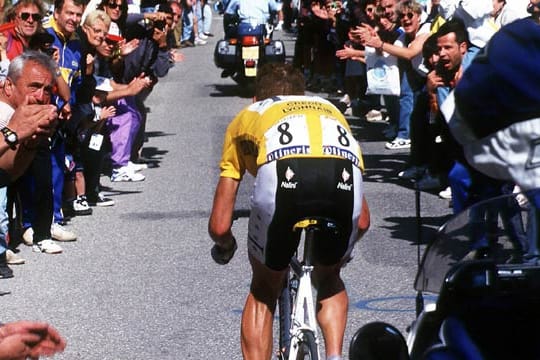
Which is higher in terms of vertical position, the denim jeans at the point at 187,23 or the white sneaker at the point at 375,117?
the white sneaker at the point at 375,117

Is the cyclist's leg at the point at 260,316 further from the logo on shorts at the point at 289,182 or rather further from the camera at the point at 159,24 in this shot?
the camera at the point at 159,24

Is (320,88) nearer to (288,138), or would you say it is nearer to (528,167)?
(288,138)

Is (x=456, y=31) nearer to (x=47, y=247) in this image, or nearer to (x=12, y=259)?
(x=47, y=247)

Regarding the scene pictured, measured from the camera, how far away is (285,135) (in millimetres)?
5484

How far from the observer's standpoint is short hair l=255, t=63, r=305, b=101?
595cm

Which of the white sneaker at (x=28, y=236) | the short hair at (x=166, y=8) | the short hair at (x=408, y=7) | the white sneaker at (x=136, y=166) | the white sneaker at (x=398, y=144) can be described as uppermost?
the short hair at (x=408, y=7)

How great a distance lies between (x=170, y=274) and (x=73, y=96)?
2.66 meters

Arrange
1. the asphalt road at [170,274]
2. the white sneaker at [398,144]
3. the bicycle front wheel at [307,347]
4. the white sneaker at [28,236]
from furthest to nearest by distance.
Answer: the white sneaker at [398,144]
the white sneaker at [28,236]
the asphalt road at [170,274]
the bicycle front wheel at [307,347]

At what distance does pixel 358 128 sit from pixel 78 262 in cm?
800

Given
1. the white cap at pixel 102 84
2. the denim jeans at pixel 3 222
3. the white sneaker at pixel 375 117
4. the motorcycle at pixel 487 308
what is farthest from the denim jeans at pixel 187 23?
the motorcycle at pixel 487 308

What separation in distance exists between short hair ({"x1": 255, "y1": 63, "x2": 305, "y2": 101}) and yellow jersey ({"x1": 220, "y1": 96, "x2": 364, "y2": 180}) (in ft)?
0.54

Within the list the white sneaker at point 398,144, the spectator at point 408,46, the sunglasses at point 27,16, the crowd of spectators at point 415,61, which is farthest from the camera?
the white sneaker at point 398,144

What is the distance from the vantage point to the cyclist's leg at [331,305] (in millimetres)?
5883

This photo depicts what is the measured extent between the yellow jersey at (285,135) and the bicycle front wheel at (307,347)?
0.68 m
